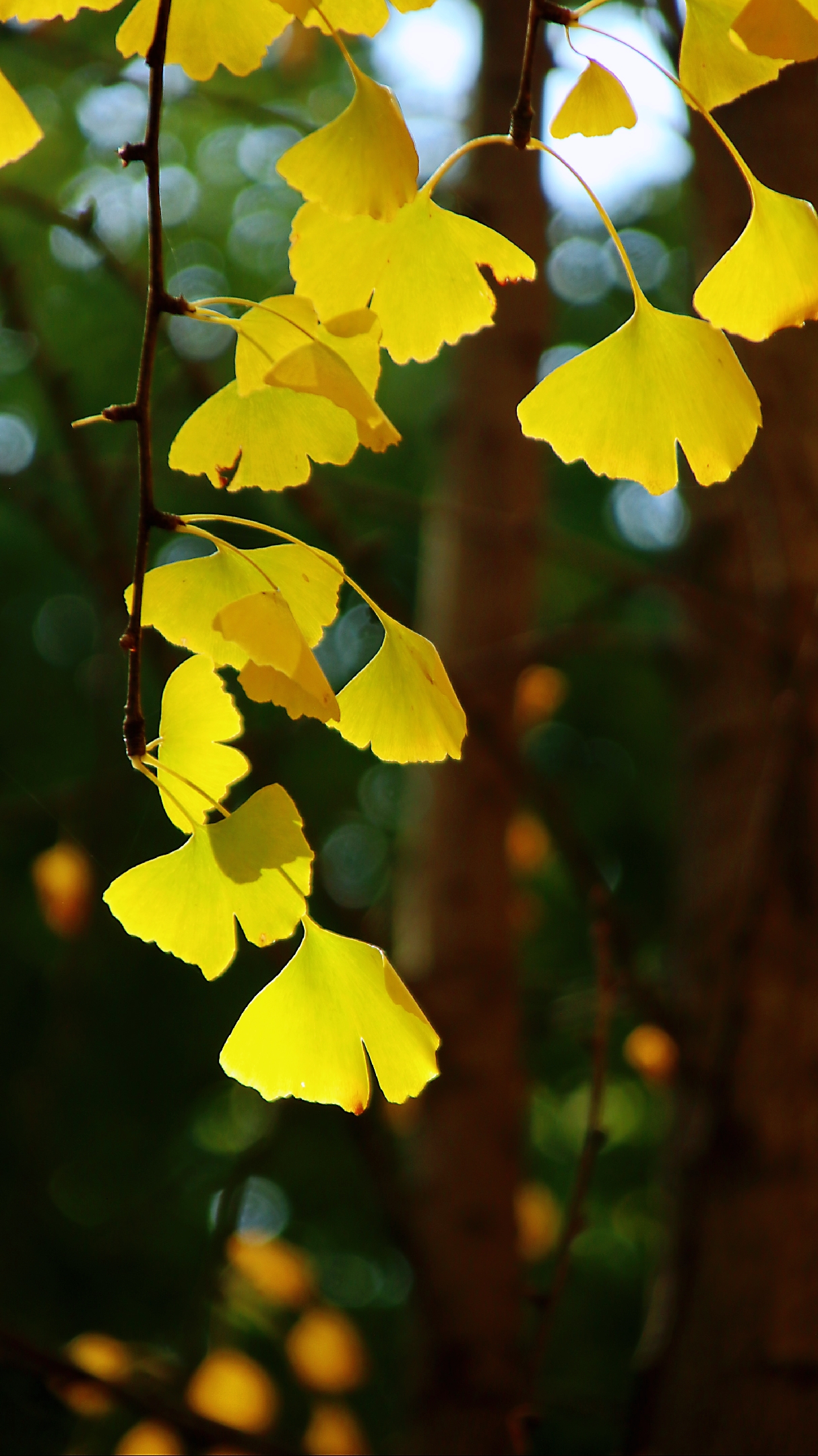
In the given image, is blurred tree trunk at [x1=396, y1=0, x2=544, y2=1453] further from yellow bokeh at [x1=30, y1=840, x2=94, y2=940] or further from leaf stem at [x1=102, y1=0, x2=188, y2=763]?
leaf stem at [x1=102, y1=0, x2=188, y2=763]

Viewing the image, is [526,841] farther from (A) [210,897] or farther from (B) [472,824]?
(A) [210,897]

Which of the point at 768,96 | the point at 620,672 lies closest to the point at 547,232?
the point at 768,96

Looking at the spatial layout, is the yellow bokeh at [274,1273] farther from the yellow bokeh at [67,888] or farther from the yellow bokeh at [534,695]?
the yellow bokeh at [534,695]

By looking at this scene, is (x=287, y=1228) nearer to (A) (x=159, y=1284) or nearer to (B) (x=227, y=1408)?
(A) (x=159, y=1284)

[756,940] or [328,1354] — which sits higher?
[756,940]

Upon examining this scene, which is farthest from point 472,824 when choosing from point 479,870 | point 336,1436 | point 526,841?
point 336,1436
